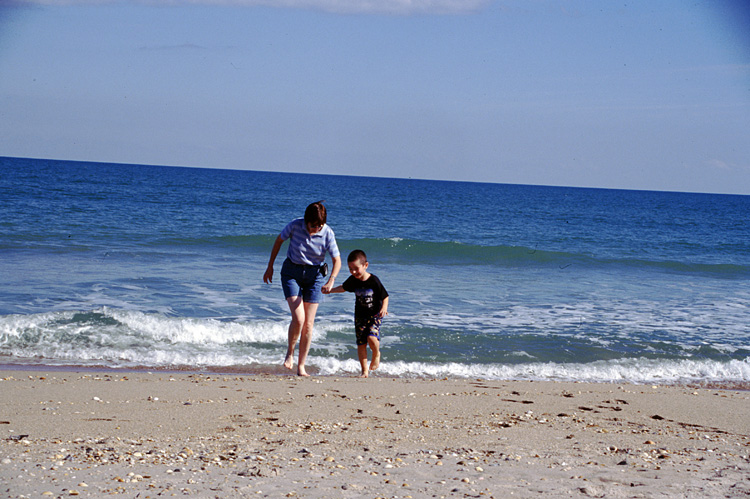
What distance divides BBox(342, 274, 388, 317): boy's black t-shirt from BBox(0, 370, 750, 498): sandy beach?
693mm

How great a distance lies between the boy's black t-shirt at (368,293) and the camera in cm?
610

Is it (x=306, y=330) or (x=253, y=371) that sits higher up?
(x=306, y=330)

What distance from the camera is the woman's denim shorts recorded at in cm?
589

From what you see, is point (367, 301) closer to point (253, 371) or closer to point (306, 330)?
point (306, 330)

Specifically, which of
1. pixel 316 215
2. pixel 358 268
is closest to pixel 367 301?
pixel 358 268

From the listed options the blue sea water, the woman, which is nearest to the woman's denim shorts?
the woman

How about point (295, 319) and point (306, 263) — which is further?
point (295, 319)

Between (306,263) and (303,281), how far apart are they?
189 mm

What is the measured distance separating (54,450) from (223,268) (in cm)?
1074

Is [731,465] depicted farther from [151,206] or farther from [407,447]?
[151,206]

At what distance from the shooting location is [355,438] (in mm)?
4117

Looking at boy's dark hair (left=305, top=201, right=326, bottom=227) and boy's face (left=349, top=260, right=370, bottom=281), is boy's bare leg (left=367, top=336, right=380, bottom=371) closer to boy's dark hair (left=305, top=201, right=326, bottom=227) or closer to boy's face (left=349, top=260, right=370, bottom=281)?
boy's face (left=349, top=260, right=370, bottom=281)

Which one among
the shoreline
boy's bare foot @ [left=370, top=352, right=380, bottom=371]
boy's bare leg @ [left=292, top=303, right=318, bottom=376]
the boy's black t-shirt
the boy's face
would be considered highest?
the boy's face

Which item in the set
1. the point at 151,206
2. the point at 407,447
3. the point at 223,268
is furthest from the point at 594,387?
the point at 151,206
